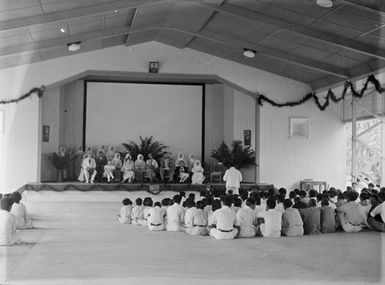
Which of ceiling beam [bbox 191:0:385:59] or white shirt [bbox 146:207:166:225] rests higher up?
ceiling beam [bbox 191:0:385:59]

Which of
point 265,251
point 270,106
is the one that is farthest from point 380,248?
point 270,106

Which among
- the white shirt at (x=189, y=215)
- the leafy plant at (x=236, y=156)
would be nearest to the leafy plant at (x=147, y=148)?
the leafy plant at (x=236, y=156)

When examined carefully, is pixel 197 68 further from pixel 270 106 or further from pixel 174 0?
pixel 174 0

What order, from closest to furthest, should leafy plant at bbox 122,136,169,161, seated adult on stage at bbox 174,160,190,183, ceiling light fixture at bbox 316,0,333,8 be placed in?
1. ceiling light fixture at bbox 316,0,333,8
2. seated adult on stage at bbox 174,160,190,183
3. leafy plant at bbox 122,136,169,161

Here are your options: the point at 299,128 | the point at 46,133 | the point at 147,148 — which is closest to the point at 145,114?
the point at 147,148

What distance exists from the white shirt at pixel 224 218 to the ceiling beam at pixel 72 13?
5.02 m

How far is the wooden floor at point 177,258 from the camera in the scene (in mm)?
5035

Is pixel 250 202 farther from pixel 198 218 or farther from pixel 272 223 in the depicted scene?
pixel 198 218

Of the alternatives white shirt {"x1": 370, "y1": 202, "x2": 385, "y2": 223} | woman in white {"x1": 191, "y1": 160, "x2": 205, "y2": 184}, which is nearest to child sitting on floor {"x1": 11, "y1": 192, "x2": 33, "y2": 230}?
white shirt {"x1": 370, "y1": 202, "x2": 385, "y2": 223}

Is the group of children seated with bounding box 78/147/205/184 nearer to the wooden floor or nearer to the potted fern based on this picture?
the potted fern

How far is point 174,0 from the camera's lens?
10609 millimetres

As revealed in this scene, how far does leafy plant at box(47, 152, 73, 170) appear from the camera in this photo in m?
15.2

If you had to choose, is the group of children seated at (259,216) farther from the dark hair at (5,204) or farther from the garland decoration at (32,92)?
the garland decoration at (32,92)

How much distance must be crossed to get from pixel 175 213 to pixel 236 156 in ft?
24.7
